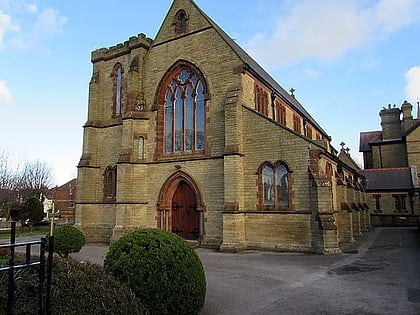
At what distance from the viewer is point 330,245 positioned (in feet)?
48.1

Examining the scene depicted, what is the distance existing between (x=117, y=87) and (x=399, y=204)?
109 ft

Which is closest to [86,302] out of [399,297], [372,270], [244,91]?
[399,297]

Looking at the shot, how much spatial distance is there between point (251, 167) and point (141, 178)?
6.98 m

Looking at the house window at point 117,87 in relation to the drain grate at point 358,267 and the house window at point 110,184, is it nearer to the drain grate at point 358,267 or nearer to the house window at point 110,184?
the house window at point 110,184

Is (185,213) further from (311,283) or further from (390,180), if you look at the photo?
(390,180)

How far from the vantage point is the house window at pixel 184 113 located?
62.6 feet

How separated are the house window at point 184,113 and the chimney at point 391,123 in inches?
1533

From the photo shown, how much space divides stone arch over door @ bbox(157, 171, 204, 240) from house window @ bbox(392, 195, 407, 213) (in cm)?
2914

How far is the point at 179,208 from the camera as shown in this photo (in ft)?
64.1

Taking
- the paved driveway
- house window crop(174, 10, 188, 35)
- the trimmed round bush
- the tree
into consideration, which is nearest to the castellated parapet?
house window crop(174, 10, 188, 35)

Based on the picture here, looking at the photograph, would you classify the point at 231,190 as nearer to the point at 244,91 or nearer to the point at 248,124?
the point at 248,124

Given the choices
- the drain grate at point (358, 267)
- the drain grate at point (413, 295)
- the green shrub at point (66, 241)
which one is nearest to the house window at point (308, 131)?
the drain grate at point (358, 267)

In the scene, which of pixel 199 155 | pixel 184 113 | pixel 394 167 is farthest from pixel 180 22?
pixel 394 167

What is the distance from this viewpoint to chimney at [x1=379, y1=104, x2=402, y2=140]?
47.6 m
